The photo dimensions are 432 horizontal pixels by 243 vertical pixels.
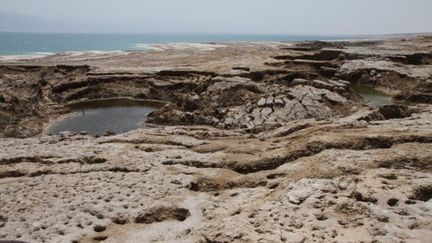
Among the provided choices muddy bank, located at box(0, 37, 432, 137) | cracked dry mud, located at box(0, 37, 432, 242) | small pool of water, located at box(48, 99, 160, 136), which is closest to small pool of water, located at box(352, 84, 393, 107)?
muddy bank, located at box(0, 37, 432, 137)

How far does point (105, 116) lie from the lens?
122ft

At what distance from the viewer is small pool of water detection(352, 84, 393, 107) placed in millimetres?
39888

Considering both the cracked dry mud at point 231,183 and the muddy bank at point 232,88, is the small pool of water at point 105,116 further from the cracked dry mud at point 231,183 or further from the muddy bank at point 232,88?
the cracked dry mud at point 231,183

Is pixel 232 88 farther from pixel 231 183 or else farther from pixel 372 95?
pixel 231 183

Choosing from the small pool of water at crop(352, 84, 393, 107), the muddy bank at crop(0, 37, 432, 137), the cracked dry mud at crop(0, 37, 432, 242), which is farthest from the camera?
the small pool of water at crop(352, 84, 393, 107)

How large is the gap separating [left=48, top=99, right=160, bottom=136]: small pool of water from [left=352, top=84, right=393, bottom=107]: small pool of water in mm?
20248

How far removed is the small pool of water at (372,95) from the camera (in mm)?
39888

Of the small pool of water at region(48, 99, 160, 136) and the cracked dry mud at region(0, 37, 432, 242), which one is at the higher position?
the cracked dry mud at region(0, 37, 432, 242)

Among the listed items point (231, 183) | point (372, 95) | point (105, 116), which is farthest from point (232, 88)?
point (231, 183)

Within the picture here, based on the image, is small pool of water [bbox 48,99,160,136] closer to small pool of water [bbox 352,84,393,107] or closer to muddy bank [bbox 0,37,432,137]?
muddy bank [bbox 0,37,432,137]

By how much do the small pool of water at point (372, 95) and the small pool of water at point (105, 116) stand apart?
20.2 m

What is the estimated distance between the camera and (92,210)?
51.2ft

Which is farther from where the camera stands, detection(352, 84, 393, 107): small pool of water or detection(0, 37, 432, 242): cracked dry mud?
detection(352, 84, 393, 107): small pool of water

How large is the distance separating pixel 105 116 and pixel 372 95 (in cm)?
2641
